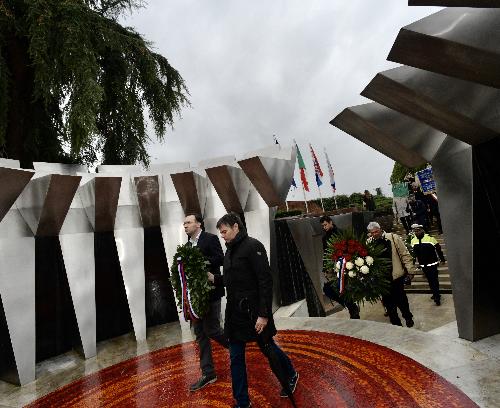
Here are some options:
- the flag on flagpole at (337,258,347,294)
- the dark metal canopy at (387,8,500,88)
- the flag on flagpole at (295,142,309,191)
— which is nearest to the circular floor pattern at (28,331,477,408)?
the flag on flagpole at (337,258,347,294)

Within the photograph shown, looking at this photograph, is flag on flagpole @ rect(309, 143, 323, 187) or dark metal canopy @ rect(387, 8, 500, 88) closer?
dark metal canopy @ rect(387, 8, 500, 88)

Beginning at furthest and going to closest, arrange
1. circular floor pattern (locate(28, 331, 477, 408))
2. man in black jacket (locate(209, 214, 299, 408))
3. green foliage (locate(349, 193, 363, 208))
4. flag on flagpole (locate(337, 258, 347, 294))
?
green foliage (locate(349, 193, 363, 208))
flag on flagpole (locate(337, 258, 347, 294))
circular floor pattern (locate(28, 331, 477, 408))
man in black jacket (locate(209, 214, 299, 408))

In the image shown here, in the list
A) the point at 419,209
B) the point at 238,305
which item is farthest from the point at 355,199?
the point at 238,305

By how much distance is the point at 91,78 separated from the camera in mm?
10484

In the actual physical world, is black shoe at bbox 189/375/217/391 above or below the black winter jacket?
below

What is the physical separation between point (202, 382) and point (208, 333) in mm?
644

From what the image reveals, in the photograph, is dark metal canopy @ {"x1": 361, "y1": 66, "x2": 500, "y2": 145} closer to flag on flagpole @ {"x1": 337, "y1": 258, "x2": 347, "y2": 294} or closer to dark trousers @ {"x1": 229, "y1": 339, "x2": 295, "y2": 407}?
flag on flagpole @ {"x1": 337, "y1": 258, "x2": 347, "y2": 294}

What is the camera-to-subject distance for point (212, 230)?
826 centimetres

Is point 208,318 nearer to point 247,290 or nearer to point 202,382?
point 202,382

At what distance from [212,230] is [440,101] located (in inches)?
219

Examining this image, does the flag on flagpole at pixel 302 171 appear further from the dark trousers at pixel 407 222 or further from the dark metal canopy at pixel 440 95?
the dark metal canopy at pixel 440 95

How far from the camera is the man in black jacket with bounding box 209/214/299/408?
3.50 metres

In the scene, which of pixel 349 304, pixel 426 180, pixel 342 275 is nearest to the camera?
pixel 342 275

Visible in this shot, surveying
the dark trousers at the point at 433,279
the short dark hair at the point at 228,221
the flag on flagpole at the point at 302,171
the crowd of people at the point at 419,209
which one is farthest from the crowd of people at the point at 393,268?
the flag on flagpole at the point at 302,171
